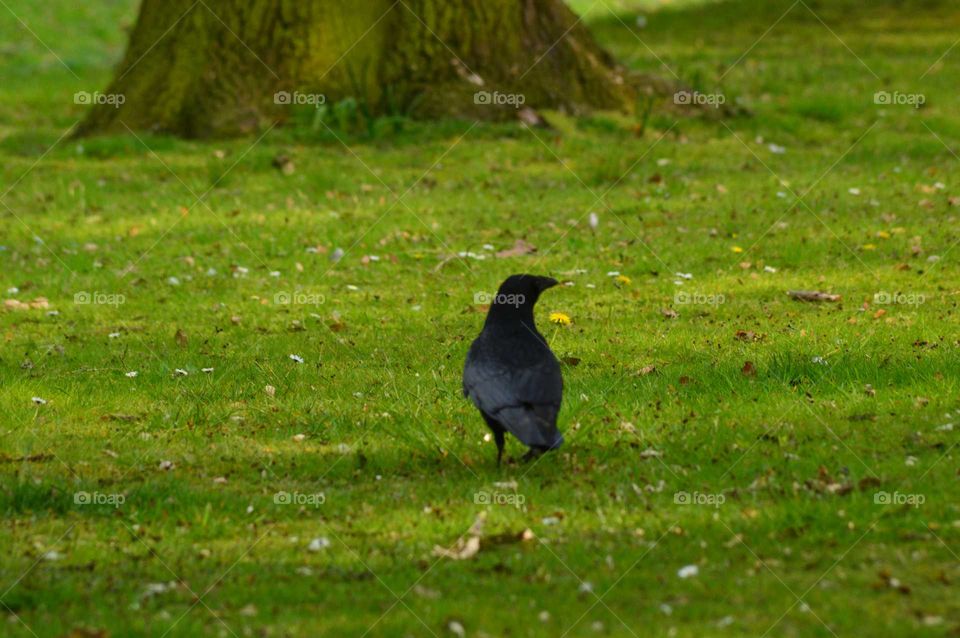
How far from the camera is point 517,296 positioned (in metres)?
7.54

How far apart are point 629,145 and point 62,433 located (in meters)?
10.1

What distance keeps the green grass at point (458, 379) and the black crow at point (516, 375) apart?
0.38 meters

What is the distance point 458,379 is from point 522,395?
2.19 meters

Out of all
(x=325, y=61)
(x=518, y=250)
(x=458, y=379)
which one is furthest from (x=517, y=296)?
(x=325, y=61)

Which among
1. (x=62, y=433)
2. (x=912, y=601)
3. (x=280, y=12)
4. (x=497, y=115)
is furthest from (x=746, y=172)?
(x=912, y=601)

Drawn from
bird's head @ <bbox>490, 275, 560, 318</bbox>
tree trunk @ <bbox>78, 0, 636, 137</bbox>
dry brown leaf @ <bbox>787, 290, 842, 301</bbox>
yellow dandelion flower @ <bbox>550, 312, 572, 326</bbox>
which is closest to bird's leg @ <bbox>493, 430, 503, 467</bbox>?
bird's head @ <bbox>490, 275, 560, 318</bbox>

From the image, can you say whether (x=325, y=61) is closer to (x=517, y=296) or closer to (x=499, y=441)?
(x=517, y=296)

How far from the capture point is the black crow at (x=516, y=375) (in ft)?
21.4

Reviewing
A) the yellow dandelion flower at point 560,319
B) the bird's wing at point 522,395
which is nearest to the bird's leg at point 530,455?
the bird's wing at point 522,395

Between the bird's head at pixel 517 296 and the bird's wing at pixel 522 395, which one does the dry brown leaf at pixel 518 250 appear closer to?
the bird's head at pixel 517 296

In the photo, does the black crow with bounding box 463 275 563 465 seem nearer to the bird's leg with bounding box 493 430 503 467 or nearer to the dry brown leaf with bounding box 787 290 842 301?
the bird's leg with bounding box 493 430 503 467

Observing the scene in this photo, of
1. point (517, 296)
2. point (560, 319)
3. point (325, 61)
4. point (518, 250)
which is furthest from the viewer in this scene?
point (325, 61)

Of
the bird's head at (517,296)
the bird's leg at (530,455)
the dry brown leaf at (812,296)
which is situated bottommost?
the dry brown leaf at (812,296)

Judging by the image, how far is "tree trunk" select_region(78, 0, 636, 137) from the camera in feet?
54.5
